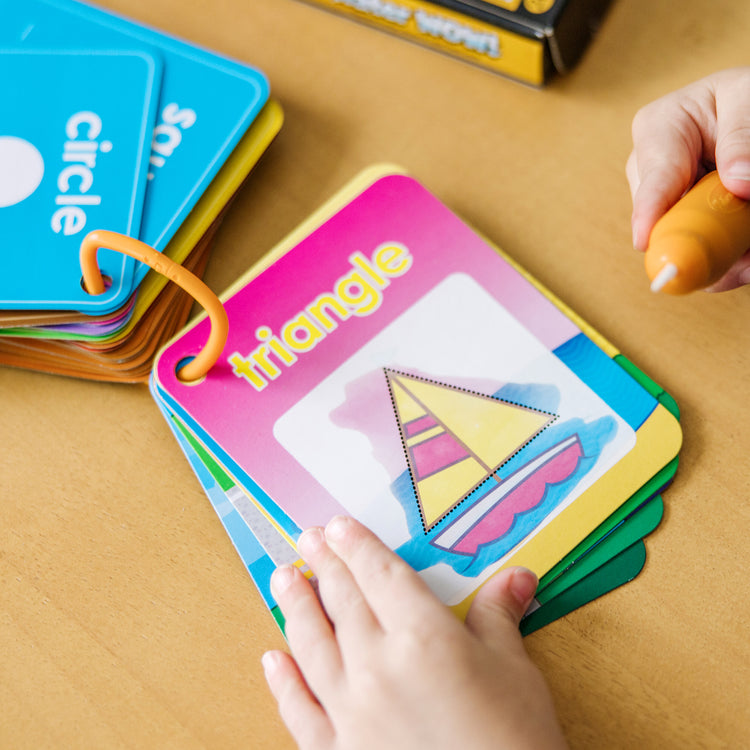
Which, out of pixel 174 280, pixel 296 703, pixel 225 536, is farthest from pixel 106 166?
pixel 296 703

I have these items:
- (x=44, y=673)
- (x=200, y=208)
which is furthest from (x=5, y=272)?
(x=44, y=673)

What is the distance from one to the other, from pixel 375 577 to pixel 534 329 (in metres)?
0.19

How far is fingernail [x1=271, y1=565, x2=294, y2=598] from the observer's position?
0.46 metres

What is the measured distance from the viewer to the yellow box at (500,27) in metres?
0.55

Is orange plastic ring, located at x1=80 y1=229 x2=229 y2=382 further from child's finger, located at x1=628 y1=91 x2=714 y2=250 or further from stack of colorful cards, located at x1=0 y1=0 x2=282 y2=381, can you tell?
child's finger, located at x1=628 y1=91 x2=714 y2=250

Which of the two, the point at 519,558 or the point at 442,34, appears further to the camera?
the point at 442,34

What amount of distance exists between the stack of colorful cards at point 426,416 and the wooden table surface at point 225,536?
27 mm

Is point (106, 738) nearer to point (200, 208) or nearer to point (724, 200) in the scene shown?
point (200, 208)

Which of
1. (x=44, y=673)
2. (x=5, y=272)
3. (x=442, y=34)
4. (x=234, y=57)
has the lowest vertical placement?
(x=44, y=673)

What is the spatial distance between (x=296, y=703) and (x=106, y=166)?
1.20 ft

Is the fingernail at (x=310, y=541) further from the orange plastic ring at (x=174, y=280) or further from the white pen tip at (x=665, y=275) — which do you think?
the white pen tip at (x=665, y=275)

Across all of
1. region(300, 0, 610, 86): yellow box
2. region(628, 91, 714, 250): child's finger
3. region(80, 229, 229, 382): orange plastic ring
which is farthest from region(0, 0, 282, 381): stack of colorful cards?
region(628, 91, 714, 250): child's finger

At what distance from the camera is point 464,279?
535mm

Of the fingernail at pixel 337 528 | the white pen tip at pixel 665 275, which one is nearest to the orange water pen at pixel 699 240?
the white pen tip at pixel 665 275
